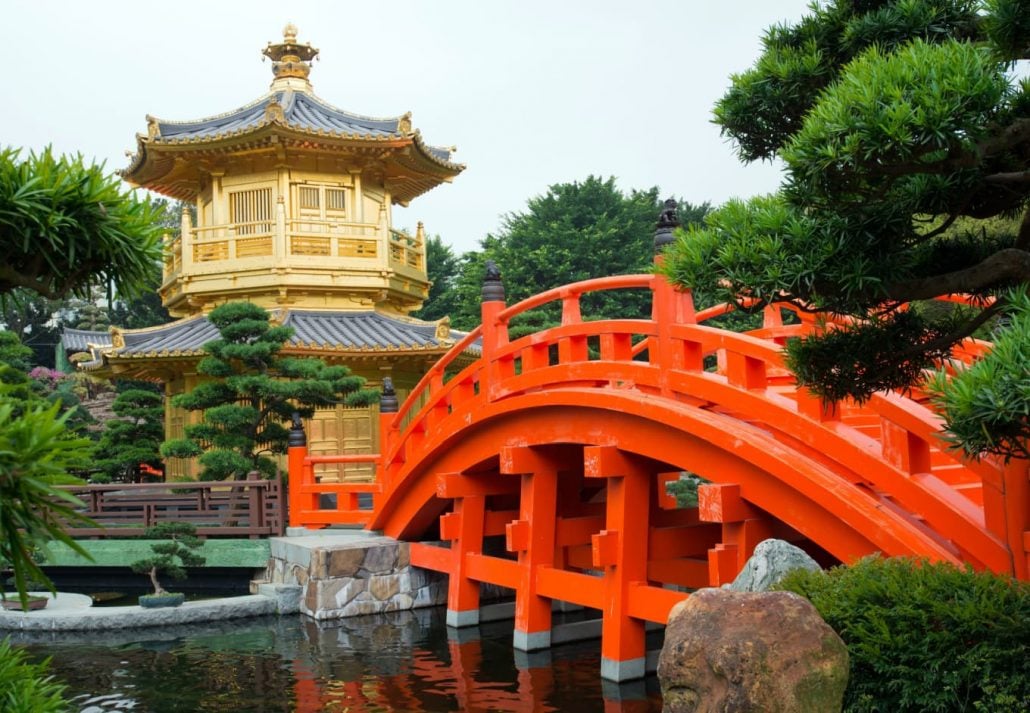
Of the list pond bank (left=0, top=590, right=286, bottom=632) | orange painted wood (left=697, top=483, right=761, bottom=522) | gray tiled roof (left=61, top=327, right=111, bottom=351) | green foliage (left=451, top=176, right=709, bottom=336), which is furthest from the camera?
gray tiled roof (left=61, top=327, right=111, bottom=351)

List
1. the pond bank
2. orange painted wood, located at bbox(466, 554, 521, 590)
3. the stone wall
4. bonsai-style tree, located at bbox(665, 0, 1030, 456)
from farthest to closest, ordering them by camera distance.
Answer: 1. the stone wall
2. the pond bank
3. orange painted wood, located at bbox(466, 554, 521, 590)
4. bonsai-style tree, located at bbox(665, 0, 1030, 456)

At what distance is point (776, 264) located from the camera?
14.6 feet

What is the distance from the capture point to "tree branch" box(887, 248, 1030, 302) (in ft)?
15.5

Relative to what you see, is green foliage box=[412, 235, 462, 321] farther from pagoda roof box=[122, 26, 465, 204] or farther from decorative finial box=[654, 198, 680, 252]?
decorative finial box=[654, 198, 680, 252]

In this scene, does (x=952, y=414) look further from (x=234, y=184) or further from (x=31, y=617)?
(x=234, y=184)

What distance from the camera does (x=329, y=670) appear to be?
9.56 m

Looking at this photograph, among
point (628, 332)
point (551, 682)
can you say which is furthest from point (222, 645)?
point (628, 332)

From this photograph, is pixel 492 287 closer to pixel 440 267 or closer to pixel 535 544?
pixel 535 544

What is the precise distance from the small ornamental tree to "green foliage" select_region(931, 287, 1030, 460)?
1143cm

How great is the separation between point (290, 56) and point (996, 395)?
19.7 m

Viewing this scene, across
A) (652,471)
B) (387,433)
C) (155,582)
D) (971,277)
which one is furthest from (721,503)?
(155,582)

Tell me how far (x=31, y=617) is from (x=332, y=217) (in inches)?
362

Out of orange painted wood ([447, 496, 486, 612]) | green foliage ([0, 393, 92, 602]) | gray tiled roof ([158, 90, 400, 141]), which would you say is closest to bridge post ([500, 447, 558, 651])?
orange painted wood ([447, 496, 486, 612])

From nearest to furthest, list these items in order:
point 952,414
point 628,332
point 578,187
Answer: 1. point 952,414
2. point 628,332
3. point 578,187
